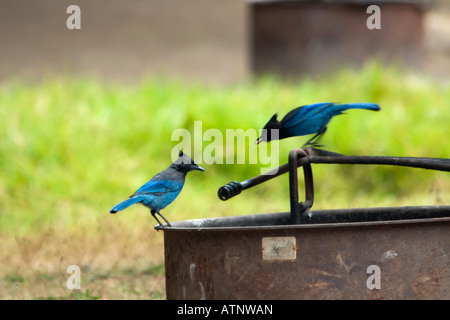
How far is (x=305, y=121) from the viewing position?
2.72 metres

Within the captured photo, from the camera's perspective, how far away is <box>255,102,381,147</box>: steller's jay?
2.67m

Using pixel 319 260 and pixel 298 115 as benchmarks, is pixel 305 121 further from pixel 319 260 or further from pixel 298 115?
pixel 319 260

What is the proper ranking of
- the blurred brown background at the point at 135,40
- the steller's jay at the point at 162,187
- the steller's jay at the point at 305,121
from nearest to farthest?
the steller's jay at the point at 162,187 → the steller's jay at the point at 305,121 → the blurred brown background at the point at 135,40

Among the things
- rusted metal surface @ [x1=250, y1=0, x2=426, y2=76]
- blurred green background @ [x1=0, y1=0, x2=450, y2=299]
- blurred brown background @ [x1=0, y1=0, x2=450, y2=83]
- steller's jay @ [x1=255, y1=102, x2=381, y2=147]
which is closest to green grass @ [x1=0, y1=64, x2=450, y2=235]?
blurred green background @ [x1=0, y1=0, x2=450, y2=299]

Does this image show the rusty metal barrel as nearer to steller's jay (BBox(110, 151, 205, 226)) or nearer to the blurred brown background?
steller's jay (BBox(110, 151, 205, 226))

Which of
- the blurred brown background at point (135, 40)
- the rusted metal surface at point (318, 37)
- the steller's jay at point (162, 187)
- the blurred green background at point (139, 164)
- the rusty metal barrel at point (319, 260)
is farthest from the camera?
the blurred brown background at point (135, 40)

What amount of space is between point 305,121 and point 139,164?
3414 millimetres

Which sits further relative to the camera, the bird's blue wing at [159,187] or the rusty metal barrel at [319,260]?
the bird's blue wing at [159,187]

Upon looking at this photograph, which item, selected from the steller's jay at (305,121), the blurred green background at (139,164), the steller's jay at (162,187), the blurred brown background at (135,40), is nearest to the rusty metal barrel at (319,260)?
the steller's jay at (162,187)

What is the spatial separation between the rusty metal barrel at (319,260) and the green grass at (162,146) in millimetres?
2791

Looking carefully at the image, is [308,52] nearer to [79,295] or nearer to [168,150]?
[168,150]

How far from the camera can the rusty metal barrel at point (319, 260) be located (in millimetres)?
2227

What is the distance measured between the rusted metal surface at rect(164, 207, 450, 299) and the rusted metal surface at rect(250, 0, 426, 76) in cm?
787

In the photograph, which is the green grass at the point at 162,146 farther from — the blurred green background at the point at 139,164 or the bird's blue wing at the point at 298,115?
the bird's blue wing at the point at 298,115
